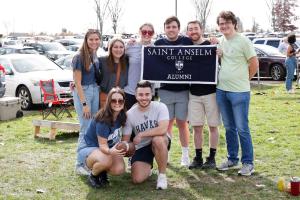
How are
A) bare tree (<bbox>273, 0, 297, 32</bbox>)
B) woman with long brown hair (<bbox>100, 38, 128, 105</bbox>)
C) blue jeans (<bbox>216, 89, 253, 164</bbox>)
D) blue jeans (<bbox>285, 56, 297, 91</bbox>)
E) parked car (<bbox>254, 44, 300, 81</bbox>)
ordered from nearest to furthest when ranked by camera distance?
blue jeans (<bbox>216, 89, 253, 164</bbox>) < woman with long brown hair (<bbox>100, 38, 128, 105</bbox>) < blue jeans (<bbox>285, 56, 297, 91</bbox>) < parked car (<bbox>254, 44, 300, 81</bbox>) < bare tree (<bbox>273, 0, 297, 32</bbox>)

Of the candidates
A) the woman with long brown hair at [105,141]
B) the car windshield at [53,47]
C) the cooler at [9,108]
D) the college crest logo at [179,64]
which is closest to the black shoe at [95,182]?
the woman with long brown hair at [105,141]

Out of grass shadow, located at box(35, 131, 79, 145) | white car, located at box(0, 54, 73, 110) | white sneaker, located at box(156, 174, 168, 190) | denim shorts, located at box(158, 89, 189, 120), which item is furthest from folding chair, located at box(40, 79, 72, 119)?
white sneaker, located at box(156, 174, 168, 190)

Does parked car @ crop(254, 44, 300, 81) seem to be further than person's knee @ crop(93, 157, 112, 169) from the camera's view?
Yes

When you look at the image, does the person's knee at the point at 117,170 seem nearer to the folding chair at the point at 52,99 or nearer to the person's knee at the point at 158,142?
the person's knee at the point at 158,142

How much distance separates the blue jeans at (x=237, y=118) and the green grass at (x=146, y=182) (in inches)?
14.6

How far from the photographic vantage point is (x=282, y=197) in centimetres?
573

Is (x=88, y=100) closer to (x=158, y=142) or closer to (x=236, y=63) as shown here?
(x=158, y=142)

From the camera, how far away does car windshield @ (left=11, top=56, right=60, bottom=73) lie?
562 inches

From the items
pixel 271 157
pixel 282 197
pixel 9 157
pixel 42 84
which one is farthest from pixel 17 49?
pixel 282 197

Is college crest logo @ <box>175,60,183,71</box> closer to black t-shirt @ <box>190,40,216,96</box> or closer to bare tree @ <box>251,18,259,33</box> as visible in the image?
black t-shirt @ <box>190,40,216,96</box>

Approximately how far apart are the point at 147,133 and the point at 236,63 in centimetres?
143

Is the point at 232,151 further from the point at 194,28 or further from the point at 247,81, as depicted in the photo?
the point at 194,28

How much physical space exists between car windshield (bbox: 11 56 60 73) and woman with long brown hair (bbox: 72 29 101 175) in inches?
306

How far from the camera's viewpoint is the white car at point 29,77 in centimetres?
1348
